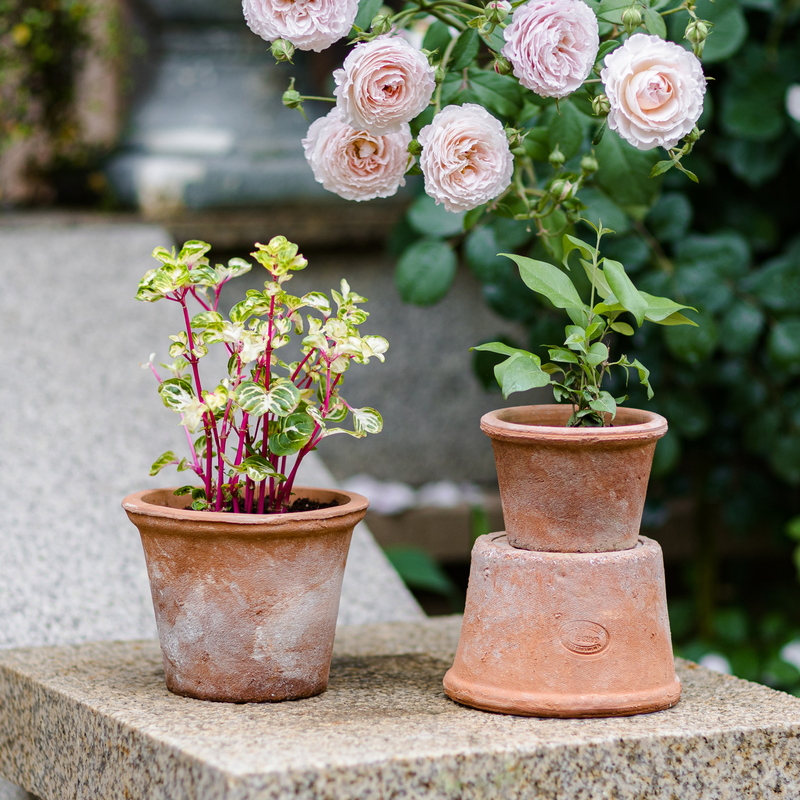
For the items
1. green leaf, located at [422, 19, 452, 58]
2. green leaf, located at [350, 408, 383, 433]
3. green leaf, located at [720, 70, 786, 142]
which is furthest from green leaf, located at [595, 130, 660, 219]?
green leaf, located at [720, 70, 786, 142]

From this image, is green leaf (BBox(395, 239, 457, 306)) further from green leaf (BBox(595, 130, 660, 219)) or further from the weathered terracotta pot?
the weathered terracotta pot

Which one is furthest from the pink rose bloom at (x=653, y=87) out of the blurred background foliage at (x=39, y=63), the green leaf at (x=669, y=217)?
the blurred background foliage at (x=39, y=63)

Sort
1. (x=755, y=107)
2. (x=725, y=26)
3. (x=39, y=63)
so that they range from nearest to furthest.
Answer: (x=725, y=26) → (x=755, y=107) → (x=39, y=63)

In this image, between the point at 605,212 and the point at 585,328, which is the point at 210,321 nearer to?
A: the point at 585,328

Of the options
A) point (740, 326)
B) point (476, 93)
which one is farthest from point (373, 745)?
point (740, 326)

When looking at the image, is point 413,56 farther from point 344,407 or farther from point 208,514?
point 208,514

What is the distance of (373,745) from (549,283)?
49 cm

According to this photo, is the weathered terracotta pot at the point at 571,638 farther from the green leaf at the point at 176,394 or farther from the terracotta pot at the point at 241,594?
the green leaf at the point at 176,394

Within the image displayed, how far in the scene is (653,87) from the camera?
3.26 feet

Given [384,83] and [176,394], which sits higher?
[384,83]

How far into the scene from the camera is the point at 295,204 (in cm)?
272

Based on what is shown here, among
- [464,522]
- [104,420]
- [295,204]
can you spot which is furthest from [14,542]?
[295,204]

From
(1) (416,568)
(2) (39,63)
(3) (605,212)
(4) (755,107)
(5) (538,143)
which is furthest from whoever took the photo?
(2) (39,63)

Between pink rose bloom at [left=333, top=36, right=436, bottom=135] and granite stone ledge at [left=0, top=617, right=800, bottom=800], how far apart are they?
601mm
